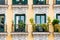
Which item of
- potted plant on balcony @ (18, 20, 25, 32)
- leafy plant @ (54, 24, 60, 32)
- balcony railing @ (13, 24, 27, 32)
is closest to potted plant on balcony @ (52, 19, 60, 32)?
leafy plant @ (54, 24, 60, 32)

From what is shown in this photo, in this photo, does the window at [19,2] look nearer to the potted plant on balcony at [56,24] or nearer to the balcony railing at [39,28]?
the balcony railing at [39,28]

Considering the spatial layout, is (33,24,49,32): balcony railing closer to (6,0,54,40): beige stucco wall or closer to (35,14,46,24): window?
(6,0,54,40): beige stucco wall

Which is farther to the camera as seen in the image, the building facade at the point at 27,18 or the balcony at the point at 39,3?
the balcony at the point at 39,3

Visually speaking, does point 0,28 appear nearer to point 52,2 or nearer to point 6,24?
point 6,24

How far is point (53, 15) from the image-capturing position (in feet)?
128

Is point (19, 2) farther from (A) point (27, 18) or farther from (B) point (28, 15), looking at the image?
(A) point (27, 18)

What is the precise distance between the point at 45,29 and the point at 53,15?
169cm

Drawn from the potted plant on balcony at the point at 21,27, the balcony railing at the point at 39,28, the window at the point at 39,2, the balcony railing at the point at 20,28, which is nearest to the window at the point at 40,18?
the balcony railing at the point at 39,28

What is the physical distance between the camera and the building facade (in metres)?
38.5

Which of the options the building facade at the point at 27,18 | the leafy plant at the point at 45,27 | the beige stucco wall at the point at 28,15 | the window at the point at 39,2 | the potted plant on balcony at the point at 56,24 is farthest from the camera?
the window at the point at 39,2

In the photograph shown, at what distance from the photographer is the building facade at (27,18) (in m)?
38.5

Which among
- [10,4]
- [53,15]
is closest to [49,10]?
[53,15]

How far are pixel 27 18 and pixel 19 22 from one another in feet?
2.94

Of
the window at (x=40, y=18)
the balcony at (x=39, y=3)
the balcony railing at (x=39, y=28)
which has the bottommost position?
the balcony railing at (x=39, y=28)
